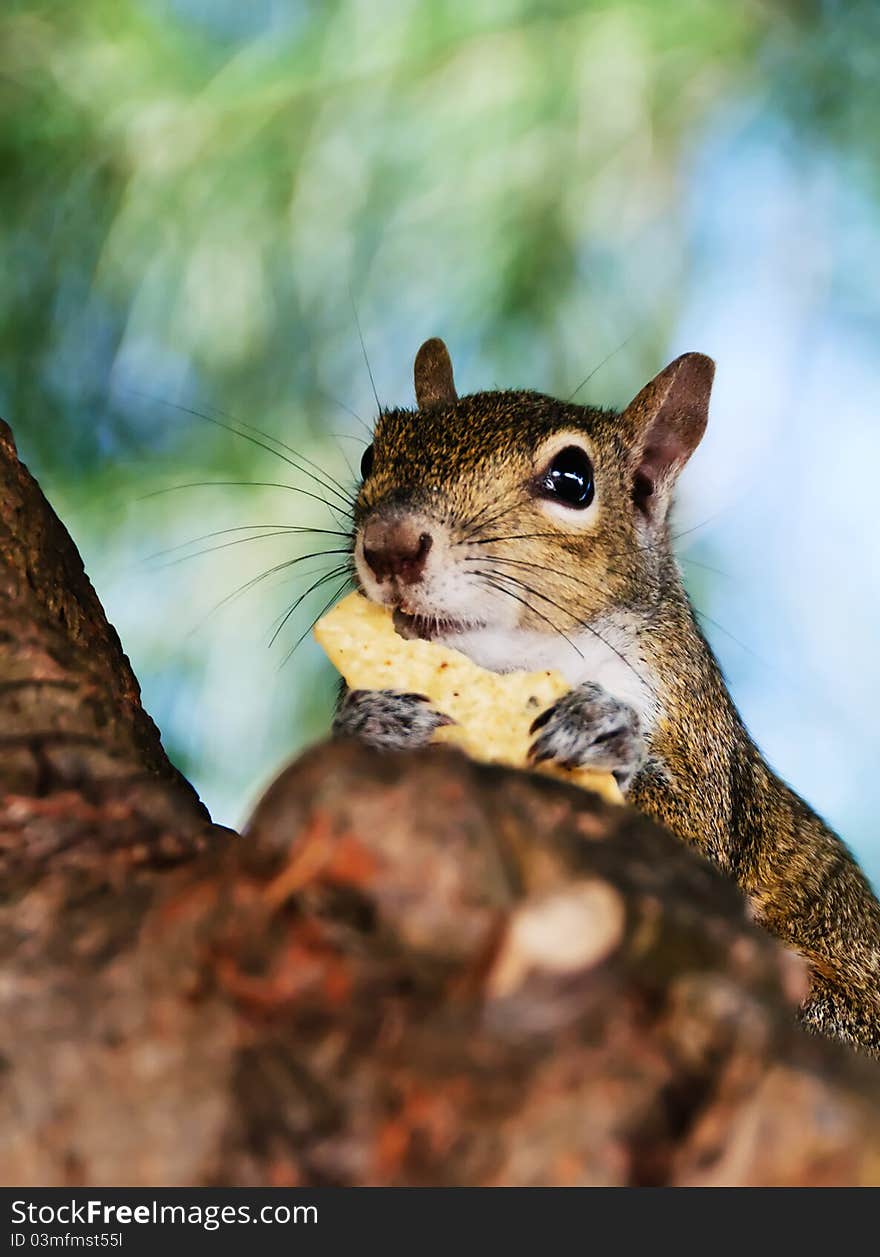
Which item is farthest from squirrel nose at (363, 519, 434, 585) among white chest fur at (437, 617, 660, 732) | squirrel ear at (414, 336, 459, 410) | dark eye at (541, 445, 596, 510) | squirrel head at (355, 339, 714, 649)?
squirrel ear at (414, 336, 459, 410)

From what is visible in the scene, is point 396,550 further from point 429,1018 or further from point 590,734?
point 429,1018

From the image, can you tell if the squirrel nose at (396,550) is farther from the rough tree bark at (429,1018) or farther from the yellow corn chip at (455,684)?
the rough tree bark at (429,1018)

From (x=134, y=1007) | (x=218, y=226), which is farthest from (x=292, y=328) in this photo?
(x=134, y=1007)

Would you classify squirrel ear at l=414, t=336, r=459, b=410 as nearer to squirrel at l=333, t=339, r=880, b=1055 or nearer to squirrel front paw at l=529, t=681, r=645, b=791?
squirrel at l=333, t=339, r=880, b=1055

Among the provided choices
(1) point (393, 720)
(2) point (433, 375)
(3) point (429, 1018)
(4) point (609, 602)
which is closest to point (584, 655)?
(4) point (609, 602)

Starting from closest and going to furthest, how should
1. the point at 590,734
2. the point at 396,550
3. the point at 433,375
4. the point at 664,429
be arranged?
the point at 590,734
the point at 396,550
the point at 664,429
the point at 433,375

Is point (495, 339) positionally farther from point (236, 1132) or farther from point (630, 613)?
point (236, 1132)
